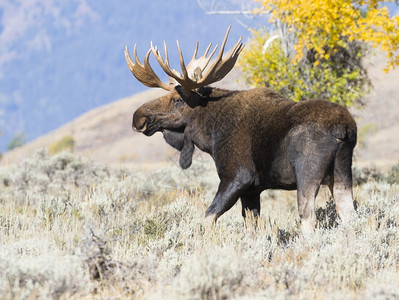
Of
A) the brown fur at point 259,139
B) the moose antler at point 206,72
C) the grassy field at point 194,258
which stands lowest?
the grassy field at point 194,258

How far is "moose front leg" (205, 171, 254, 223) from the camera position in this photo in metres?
6.16

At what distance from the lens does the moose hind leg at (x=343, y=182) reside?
5.73 m

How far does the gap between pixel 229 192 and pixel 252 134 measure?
0.64m

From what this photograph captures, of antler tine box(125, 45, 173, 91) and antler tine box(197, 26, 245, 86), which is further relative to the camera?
antler tine box(125, 45, 173, 91)

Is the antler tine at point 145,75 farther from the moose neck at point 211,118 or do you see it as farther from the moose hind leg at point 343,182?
the moose hind leg at point 343,182

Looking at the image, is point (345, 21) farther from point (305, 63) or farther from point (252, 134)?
point (252, 134)

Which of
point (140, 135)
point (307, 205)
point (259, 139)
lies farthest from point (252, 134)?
point (140, 135)

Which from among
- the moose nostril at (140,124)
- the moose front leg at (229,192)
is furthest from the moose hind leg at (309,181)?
the moose nostril at (140,124)

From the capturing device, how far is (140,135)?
2926 inches

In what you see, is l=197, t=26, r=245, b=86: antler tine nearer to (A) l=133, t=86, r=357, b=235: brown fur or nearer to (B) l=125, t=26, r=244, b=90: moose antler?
(B) l=125, t=26, r=244, b=90: moose antler

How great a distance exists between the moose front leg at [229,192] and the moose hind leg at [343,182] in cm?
85

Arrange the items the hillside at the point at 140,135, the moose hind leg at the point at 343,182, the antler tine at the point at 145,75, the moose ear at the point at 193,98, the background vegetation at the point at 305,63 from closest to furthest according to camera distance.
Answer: the moose hind leg at the point at 343,182 → the moose ear at the point at 193,98 → the antler tine at the point at 145,75 → the background vegetation at the point at 305,63 → the hillside at the point at 140,135

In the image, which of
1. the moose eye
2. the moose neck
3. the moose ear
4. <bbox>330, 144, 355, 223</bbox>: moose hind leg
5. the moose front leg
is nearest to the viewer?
<bbox>330, 144, 355, 223</bbox>: moose hind leg

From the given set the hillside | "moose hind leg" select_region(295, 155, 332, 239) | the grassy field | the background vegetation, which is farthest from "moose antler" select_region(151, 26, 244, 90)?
the hillside
